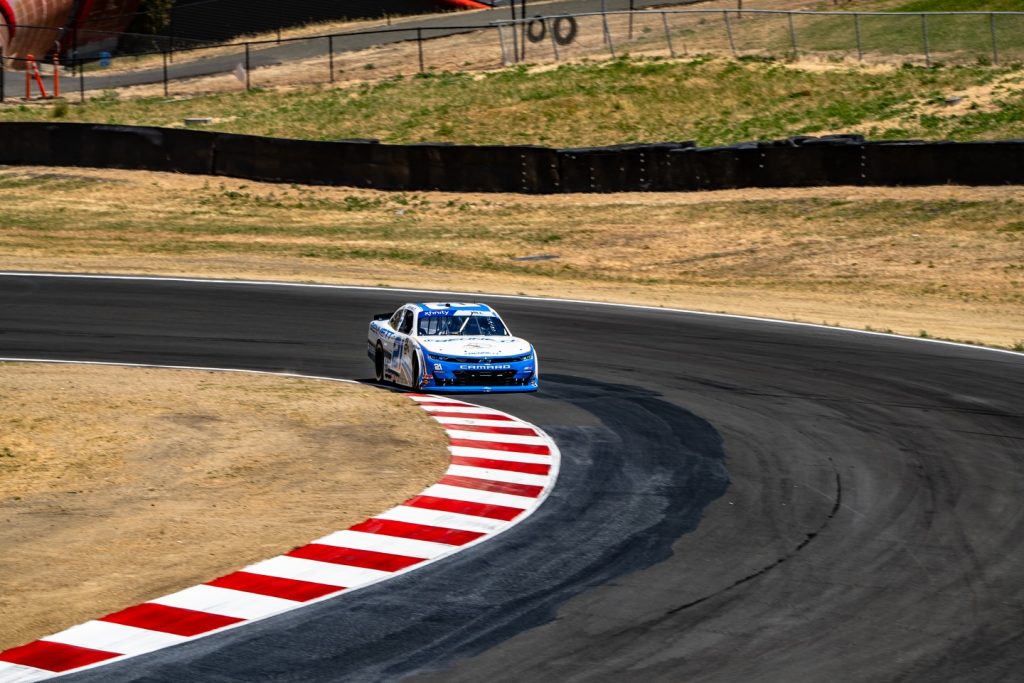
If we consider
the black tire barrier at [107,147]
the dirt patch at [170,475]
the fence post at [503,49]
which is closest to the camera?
the dirt patch at [170,475]

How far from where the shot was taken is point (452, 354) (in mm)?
18453

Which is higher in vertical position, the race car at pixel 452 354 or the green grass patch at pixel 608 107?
the green grass patch at pixel 608 107

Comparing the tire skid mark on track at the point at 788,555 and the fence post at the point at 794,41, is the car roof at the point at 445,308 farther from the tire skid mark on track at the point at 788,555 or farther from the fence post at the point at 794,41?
the fence post at the point at 794,41

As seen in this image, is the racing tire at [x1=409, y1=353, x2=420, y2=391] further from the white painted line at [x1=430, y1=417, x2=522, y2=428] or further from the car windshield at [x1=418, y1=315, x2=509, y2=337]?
the white painted line at [x1=430, y1=417, x2=522, y2=428]

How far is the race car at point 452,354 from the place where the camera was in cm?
1842

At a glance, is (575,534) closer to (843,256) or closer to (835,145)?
(843,256)

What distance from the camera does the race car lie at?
725 inches

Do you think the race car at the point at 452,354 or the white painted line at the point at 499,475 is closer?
the white painted line at the point at 499,475

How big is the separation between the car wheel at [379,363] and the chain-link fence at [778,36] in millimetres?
32243

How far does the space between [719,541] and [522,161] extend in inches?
1098

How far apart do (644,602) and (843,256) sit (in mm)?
23402

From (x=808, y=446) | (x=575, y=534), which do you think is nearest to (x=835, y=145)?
(x=808, y=446)

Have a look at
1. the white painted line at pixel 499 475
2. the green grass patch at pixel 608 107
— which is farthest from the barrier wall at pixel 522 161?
the white painted line at pixel 499 475

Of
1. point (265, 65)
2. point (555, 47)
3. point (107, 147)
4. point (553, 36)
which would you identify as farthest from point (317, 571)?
point (265, 65)
